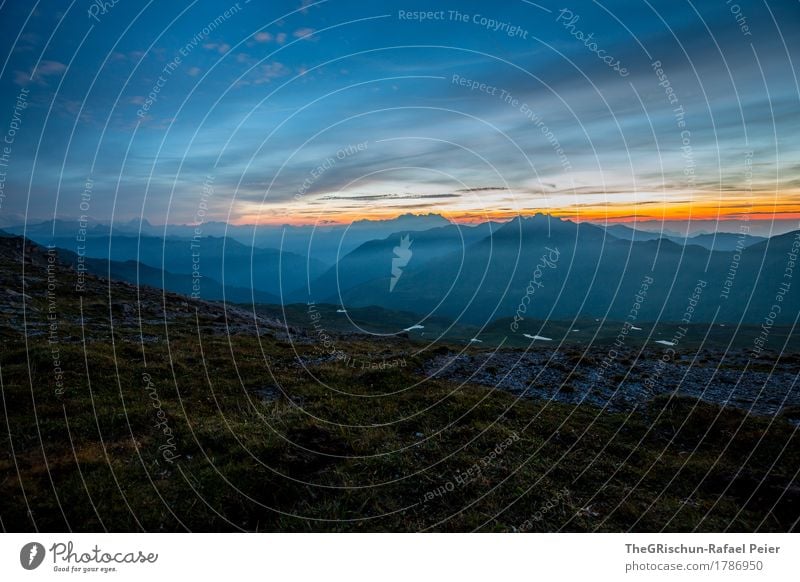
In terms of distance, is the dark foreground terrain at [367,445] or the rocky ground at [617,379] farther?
the rocky ground at [617,379]

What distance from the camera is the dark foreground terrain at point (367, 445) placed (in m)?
12.8

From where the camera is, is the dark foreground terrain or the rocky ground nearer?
the dark foreground terrain

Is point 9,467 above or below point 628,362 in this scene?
above

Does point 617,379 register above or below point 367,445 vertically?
below

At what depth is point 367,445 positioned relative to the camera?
56.3ft

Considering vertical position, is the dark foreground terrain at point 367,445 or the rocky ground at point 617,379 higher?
the dark foreground terrain at point 367,445

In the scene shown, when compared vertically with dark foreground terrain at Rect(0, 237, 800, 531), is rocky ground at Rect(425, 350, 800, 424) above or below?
below

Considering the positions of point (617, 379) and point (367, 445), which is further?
point (617, 379)

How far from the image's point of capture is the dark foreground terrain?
12.8 m
